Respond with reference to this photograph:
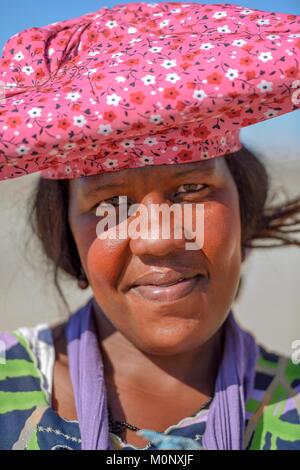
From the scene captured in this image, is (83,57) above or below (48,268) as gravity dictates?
above

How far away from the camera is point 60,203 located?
207 centimetres

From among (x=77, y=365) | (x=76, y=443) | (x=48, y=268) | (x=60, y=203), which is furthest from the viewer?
(x=48, y=268)

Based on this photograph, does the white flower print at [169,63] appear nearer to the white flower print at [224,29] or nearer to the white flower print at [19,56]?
the white flower print at [224,29]

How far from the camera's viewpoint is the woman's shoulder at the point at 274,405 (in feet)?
6.12

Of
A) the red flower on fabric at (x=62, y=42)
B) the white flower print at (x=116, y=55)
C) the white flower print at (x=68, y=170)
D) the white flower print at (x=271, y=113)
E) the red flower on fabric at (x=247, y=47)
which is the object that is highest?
the red flower on fabric at (x=62, y=42)

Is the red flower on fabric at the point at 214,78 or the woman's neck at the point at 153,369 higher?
the red flower on fabric at the point at 214,78

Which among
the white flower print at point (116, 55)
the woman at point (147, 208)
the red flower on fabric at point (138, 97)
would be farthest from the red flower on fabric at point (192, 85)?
the white flower print at point (116, 55)

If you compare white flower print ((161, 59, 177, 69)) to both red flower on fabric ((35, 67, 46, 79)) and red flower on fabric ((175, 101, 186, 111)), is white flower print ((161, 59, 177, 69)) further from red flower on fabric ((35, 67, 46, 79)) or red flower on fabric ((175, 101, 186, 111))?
red flower on fabric ((35, 67, 46, 79))

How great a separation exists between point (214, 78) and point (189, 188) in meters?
0.40

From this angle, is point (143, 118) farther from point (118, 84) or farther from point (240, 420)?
point (240, 420)

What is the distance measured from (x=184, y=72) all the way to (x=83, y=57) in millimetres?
315

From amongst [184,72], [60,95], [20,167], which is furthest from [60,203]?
[184,72]

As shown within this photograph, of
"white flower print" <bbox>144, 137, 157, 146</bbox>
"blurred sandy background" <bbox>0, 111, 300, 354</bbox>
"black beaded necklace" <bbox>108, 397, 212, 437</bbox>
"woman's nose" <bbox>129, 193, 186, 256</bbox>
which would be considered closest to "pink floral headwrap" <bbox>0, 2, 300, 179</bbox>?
"white flower print" <bbox>144, 137, 157, 146</bbox>

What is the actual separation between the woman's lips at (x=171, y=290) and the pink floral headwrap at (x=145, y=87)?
1.06ft
